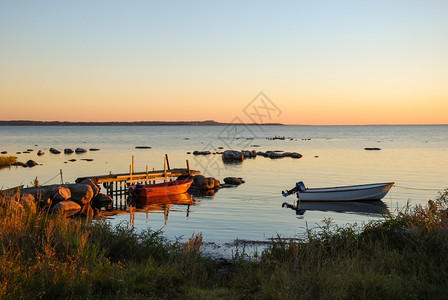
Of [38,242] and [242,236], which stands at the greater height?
[38,242]

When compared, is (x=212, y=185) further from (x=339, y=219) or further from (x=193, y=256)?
(x=193, y=256)

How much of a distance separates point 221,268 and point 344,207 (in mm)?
18973

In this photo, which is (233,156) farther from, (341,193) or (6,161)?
(341,193)

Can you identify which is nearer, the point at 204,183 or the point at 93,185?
the point at 93,185

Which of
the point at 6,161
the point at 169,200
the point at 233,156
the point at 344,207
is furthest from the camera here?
the point at 233,156

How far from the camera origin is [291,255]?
1003cm

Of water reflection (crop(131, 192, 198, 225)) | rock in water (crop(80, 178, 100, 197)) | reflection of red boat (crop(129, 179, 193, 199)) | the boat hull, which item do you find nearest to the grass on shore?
rock in water (crop(80, 178, 100, 197))

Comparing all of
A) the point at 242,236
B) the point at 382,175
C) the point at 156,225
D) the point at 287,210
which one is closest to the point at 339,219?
the point at 287,210

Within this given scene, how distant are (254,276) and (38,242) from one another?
5312 mm

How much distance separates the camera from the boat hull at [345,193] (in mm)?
29250

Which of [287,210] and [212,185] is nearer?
[287,210]

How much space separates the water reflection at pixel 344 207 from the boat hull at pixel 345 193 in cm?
32

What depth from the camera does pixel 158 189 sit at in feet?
105

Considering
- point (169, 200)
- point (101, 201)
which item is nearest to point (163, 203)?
point (169, 200)
